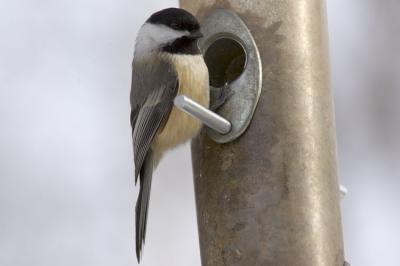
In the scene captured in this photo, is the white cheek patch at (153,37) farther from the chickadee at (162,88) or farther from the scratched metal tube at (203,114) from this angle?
the scratched metal tube at (203,114)

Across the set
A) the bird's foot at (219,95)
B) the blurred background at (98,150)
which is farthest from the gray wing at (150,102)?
the blurred background at (98,150)

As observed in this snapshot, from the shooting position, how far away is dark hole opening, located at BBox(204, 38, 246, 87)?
8.45 ft

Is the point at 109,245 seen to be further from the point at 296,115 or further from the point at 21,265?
the point at 296,115

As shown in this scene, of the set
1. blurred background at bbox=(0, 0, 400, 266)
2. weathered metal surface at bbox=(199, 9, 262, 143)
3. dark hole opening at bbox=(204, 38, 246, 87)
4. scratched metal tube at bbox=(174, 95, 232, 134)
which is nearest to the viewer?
scratched metal tube at bbox=(174, 95, 232, 134)

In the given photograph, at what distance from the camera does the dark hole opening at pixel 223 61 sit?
2574 mm

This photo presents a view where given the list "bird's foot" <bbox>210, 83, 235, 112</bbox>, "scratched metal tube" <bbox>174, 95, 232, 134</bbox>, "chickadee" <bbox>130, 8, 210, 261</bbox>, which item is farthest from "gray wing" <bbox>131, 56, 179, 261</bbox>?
"scratched metal tube" <bbox>174, 95, 232, 134</bbox>

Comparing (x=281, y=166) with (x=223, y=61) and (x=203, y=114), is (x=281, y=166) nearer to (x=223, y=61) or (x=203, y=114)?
(x=203, y=114)

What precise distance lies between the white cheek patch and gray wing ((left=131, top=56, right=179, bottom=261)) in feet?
0.15

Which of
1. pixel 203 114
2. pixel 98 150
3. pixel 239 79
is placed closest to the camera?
pixel 203 114

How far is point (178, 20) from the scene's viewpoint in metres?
2.53

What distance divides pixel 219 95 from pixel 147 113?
199mm

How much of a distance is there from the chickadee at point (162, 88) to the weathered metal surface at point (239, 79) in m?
0.06

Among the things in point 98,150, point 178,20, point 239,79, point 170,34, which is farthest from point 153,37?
point 98,150

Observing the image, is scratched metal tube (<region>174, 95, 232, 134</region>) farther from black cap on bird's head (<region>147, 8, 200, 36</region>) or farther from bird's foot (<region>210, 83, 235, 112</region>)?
black cap on bird's head (<region>147, 8, 200, 36</region>)
